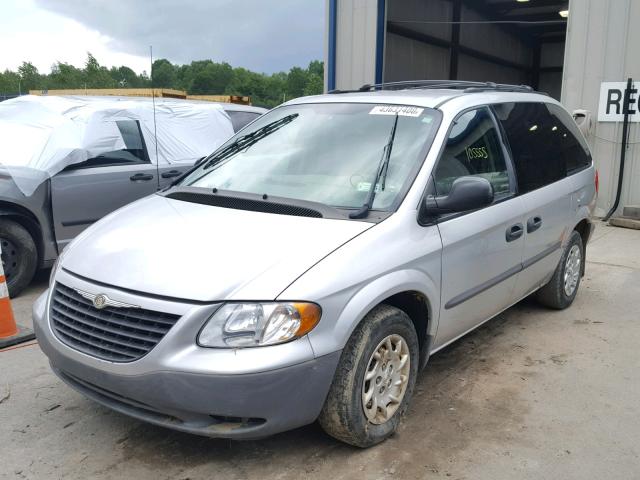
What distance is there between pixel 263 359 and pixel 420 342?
1.21 meters

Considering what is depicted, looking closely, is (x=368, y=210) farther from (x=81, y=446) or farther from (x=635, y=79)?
(x=635, y=79)

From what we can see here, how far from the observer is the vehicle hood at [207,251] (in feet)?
8.81

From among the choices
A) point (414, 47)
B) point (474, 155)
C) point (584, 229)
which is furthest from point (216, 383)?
point (414, 47)

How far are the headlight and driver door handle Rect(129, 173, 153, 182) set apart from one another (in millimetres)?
4019

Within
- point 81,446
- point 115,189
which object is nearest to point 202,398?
point 81,446

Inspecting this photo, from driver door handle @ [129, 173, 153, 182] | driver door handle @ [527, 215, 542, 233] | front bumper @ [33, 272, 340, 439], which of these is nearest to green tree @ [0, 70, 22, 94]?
driver door handle @ [129, 173, 153, 182]

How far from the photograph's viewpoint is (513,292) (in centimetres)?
436

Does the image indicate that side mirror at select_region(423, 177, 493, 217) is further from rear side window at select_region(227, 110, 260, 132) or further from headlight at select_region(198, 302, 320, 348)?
rear side window at select_region(227, 110, 260, 132)

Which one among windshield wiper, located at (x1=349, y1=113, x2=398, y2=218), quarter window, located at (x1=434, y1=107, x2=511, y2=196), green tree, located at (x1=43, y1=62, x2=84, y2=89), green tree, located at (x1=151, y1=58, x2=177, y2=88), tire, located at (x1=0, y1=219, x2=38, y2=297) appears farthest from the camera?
green tree, located at (x1=43, y1=62, x2=84, y2=89)

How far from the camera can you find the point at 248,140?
4.25 metres

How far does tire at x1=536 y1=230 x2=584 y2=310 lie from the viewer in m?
5.16

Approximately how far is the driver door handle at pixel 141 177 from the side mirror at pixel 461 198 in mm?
3803

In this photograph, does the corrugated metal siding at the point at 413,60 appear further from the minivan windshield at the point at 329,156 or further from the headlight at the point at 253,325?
the headlight at the point at 253,325

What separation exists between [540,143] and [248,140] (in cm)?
218
